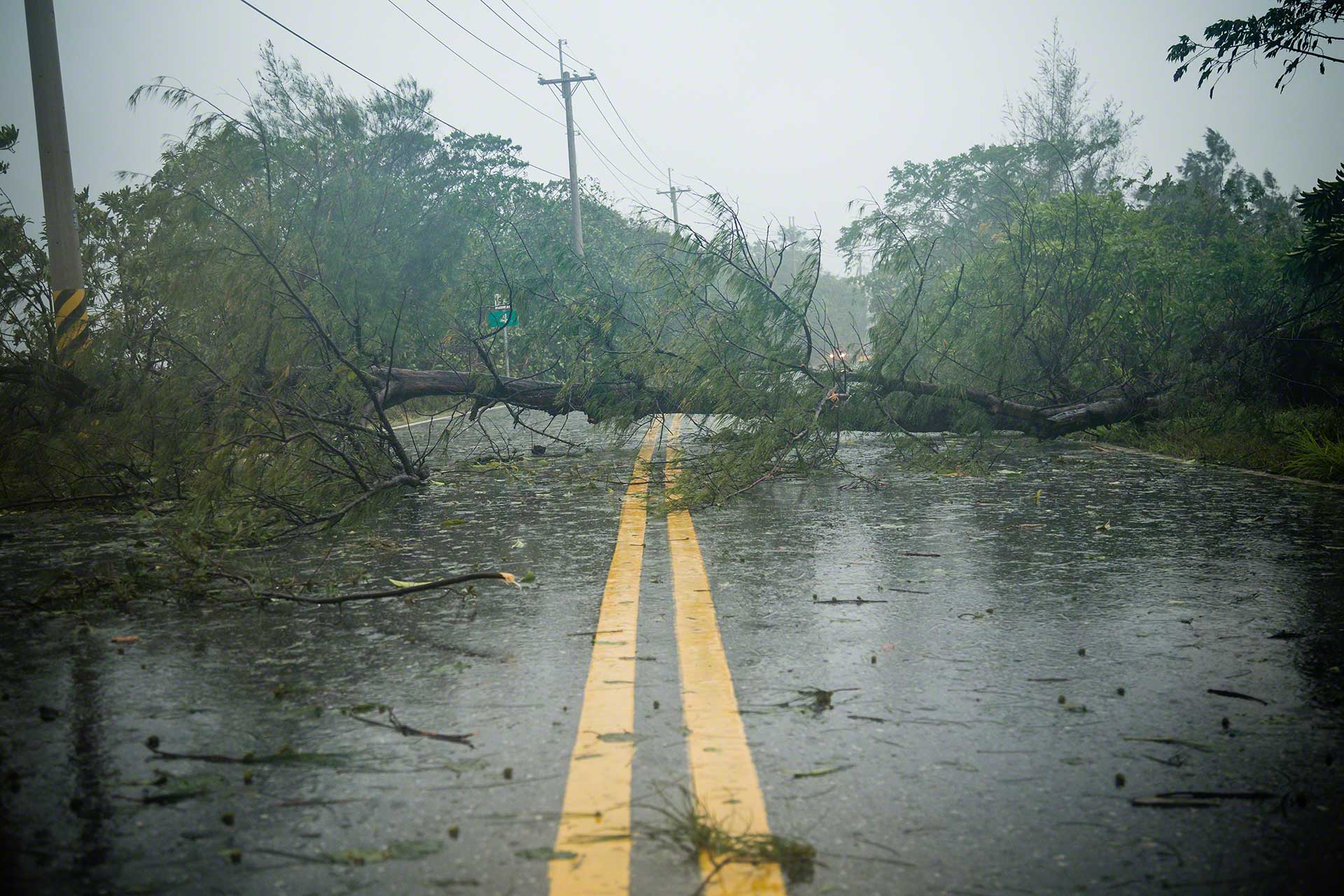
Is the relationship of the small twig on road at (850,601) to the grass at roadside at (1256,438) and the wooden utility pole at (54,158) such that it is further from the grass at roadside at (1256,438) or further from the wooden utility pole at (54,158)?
the wooden utility pole at (54,158)

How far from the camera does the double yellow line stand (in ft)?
8.38

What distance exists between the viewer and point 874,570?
6328mm

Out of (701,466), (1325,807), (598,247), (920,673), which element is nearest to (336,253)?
(701,466)

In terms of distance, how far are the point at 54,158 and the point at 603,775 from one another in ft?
38.9

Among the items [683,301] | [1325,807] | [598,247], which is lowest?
[1325,807]

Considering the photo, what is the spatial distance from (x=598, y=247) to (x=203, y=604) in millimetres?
41419

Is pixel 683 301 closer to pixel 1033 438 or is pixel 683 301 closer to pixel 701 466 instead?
pixel 701 466

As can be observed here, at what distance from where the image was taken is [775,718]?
3.67 meters

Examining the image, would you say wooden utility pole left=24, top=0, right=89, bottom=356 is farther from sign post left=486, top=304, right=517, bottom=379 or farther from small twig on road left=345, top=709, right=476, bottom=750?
small twig on road left=345, top=709, right=476, bottom=750

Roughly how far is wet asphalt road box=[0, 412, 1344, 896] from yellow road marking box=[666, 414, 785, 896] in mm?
67

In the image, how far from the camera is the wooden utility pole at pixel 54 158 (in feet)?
39.2

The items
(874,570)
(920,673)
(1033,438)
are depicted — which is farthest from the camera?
(1033,438)

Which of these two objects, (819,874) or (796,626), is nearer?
(819,874)

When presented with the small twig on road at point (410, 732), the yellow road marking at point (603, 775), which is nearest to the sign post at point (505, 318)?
the yellow road marking at point (603, 775)
